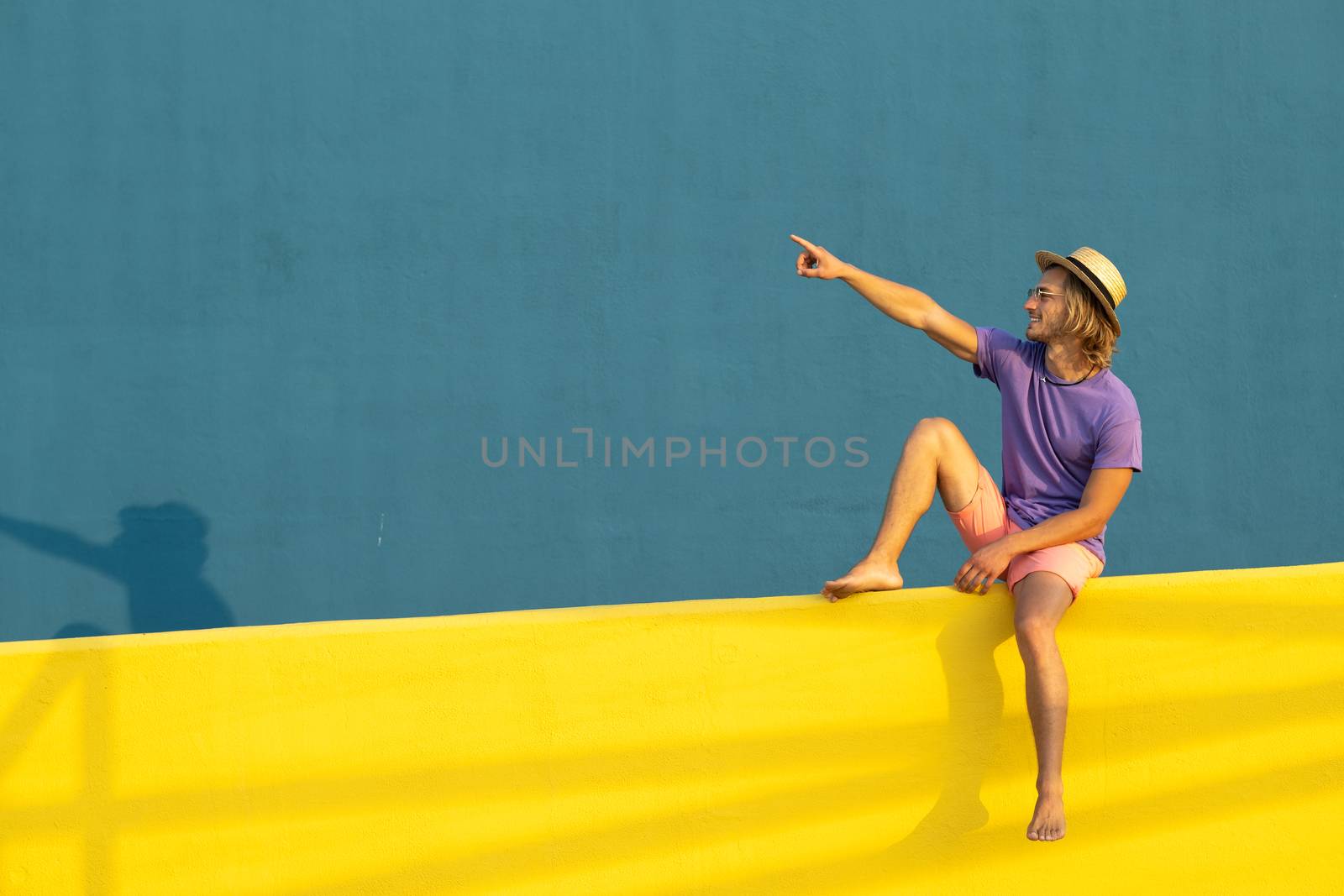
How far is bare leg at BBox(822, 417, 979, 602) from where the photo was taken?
10.6 feet

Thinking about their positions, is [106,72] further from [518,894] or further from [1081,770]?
[1081,770]

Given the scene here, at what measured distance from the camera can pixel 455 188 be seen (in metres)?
6.33

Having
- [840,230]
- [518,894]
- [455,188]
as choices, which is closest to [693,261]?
[840,230]

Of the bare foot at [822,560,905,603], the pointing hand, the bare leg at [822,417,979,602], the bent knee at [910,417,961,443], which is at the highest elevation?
the pointing hand

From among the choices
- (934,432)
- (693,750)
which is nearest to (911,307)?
(934,432)

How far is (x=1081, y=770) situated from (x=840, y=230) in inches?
145

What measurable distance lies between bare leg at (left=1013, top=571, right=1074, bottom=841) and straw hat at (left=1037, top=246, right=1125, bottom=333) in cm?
73

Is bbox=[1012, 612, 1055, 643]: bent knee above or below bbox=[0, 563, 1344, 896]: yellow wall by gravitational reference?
above

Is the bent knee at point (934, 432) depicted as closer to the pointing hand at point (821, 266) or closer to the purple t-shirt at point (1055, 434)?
the purple t-shirt at point (1055, 434)

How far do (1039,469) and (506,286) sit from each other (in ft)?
11.6

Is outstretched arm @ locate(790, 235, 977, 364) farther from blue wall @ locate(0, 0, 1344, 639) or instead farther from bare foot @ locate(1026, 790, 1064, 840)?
blue wall @ locate(0, 0, 1344, 639)

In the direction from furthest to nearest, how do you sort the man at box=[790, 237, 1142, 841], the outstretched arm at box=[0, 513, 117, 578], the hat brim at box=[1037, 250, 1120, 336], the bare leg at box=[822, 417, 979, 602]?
the outstretched arm at box=[0, 513, 117, 578]
the hat brim at box=[1037, 250, 1120, 336]
the bare leg at box=[822, 417, 979, 602]
the man at box=[790, 237, 1142, 841]

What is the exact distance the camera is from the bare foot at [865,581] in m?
3.17

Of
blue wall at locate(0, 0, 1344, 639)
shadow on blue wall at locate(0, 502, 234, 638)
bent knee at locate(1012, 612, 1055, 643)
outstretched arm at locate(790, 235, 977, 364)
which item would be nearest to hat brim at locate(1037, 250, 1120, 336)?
outstretched arm at locate(790, 235, 977, 364)
